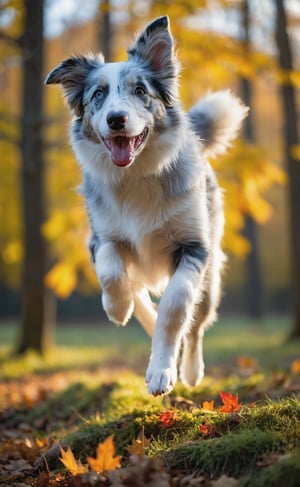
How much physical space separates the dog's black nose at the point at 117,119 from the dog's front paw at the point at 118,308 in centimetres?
118

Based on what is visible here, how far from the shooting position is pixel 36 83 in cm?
1037

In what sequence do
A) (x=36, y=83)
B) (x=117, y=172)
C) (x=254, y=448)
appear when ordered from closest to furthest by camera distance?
(x=254, y=448) < (x=117, y=172) < (x=36, y=83)

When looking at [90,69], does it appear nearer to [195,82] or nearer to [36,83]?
[36,83]

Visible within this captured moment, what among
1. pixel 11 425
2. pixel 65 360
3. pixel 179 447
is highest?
pixel 179 447

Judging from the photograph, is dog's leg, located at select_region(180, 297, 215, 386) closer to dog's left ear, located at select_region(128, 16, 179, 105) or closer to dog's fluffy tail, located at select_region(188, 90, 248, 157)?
dog's fluffy tail, located at select_region(188, 90, 248, 157)

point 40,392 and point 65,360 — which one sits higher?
point 40,392

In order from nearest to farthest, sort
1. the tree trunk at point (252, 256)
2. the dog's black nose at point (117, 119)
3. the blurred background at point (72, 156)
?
the dog's black nose at point (117, 119) → the blurred background at point (72, 156) → the tree trunk at point (252, 256)

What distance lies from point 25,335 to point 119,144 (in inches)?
292

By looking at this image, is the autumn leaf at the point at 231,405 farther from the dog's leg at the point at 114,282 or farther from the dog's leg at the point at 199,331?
the dog's leg at the point at 199,331

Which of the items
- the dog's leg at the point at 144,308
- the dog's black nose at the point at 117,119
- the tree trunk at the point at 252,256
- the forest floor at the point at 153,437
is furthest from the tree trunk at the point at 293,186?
the dog's black nose at the point at 117,119

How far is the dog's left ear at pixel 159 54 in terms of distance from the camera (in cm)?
439

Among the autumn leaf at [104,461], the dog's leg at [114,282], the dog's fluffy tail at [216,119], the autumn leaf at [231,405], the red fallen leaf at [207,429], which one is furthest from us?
the dog's fluffy tail at [216,119]

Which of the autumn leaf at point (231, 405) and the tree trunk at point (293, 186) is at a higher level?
the tree trunk at point (293, 186)

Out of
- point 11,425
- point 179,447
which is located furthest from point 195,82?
point 179,447
